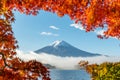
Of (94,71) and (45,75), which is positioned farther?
(94,71)

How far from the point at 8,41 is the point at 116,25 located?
22.7ft

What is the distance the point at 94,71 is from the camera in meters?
21.6

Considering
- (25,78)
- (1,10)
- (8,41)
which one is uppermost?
(1,10)

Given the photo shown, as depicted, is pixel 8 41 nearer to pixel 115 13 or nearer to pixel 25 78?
pixel 25 78

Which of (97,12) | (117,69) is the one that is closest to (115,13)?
(97,12)

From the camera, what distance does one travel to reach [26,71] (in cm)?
1920

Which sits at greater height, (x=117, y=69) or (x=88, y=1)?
(x=88, y=1)

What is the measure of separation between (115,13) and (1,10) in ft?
19.8

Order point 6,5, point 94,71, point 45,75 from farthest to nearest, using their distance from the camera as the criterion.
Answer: point 94,71, point 45,75, point 6,5

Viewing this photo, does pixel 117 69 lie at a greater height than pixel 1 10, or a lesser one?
lesser

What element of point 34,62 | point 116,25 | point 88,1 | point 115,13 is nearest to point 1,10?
point 34,62

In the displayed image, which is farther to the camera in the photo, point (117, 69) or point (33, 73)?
point (117, 69)

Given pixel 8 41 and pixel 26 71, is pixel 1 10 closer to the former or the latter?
pixel 8 41

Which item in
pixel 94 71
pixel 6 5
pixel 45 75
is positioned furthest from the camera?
pixel 94 71
